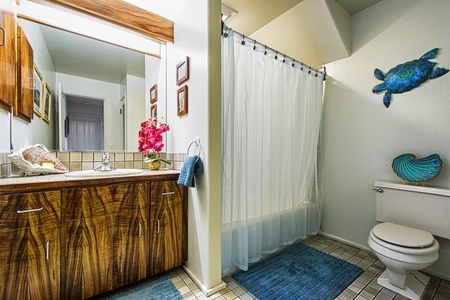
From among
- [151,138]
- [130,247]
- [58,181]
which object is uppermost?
[151,138]

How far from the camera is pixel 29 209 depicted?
42.1 inches

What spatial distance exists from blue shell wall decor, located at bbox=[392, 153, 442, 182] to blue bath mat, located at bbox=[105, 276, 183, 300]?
2066mm

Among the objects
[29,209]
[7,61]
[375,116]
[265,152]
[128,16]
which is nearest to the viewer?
[29,209]

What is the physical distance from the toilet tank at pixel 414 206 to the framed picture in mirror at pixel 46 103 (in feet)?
9.46

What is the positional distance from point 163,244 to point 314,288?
1.18m

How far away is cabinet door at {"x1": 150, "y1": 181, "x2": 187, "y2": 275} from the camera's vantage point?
148 centimetres

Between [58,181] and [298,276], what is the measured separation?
1835 millimetres

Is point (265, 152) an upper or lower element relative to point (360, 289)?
upper

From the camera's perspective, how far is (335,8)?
1.99 m

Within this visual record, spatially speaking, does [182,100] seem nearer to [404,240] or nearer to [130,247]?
[130,247]

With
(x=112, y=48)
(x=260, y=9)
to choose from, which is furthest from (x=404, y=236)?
(x=112, y=48)

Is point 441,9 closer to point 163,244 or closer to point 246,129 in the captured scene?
point 246,129

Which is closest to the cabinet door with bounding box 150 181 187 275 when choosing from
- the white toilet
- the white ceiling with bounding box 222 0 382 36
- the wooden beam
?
the wooden beam

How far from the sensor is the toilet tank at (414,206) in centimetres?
151
